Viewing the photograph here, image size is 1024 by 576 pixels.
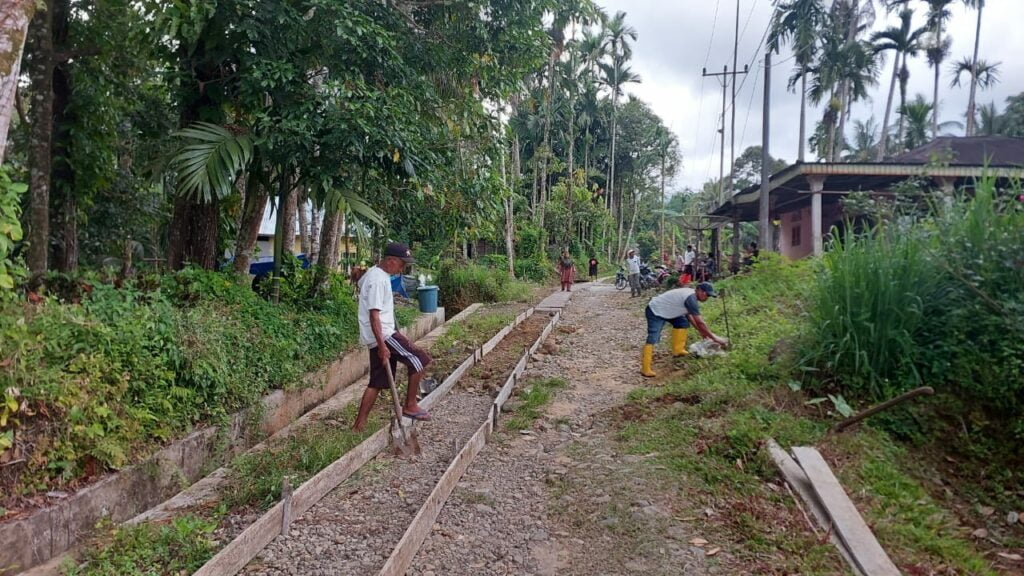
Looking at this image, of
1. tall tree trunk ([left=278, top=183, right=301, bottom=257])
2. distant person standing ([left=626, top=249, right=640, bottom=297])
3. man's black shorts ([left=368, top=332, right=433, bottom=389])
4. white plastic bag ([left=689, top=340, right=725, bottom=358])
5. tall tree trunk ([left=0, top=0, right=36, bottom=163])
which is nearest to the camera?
tall tree trunk ([left=0, top=0, right=36, bottom=163])

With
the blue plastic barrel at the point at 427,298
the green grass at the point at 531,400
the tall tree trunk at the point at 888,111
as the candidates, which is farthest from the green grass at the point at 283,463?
the tall tree trunk at the point at 888,111

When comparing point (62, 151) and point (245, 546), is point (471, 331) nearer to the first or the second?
point (62, 151)

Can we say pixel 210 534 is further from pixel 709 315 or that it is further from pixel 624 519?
pixel 709 315

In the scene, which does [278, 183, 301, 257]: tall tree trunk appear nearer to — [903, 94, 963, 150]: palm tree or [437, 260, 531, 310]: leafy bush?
[437, 260, 531, 310]: leafy bush

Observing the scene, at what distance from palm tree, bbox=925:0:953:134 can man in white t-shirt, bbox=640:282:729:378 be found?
30654 mm

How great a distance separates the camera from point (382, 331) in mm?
5340

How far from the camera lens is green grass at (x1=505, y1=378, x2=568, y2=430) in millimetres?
6074

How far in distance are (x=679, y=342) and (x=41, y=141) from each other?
7.95 metres

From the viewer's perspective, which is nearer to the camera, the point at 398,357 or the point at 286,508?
the point at 286,508

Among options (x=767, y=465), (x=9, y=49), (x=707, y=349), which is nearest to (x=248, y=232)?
(x=9, y=49)

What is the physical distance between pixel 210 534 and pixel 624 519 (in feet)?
8.40

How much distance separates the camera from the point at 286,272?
909 centimetres

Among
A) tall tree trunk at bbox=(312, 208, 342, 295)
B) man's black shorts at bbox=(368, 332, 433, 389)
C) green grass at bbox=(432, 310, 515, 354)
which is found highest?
tall tree trunk at bbox=(312, 208, 342, 295)

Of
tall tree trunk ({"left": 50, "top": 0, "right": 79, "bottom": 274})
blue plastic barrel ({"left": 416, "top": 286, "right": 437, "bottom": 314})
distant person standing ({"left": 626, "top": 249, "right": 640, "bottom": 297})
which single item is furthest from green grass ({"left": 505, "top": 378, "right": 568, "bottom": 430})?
distant person standing ({"left": 626, "top": 249, "right": 640, "bottom": 297})
